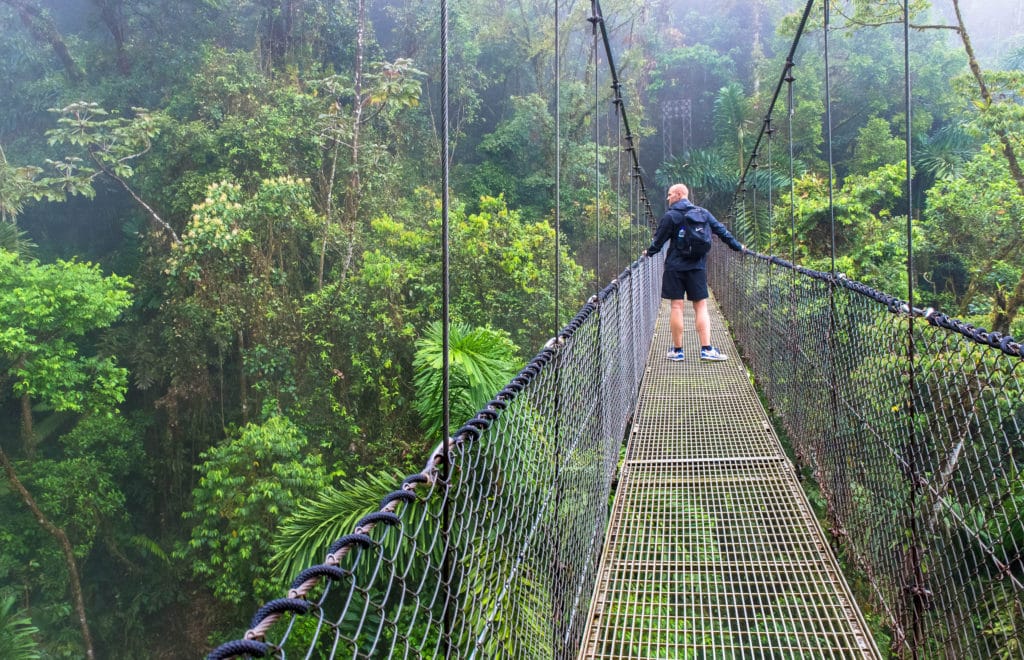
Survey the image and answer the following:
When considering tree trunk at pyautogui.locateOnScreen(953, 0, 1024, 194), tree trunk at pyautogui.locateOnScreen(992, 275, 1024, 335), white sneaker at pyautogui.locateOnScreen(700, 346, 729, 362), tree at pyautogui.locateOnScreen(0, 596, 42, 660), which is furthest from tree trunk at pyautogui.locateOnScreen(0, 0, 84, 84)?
tree trunk at pyautogui.locateOnScreen(992, 275, 1024, 335)

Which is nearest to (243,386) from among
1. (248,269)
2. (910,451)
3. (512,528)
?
(248,269)

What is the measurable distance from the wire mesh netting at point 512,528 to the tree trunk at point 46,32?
1095cm

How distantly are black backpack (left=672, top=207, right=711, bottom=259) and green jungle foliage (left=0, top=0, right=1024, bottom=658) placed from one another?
1.16 m

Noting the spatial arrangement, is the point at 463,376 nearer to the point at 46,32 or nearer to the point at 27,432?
the point at 27,432

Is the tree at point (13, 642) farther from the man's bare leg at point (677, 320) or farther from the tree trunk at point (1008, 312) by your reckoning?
the tree trunk at point (1008, 312)

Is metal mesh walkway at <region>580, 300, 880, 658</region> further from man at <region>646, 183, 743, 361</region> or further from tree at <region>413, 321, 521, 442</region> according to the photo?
tree at <region>413, 321, 521, 442</region>

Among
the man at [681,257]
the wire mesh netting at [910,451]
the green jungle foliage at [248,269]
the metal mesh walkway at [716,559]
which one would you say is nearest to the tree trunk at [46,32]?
the green jungle foliage at [248,269]

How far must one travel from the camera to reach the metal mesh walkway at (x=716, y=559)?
132cm

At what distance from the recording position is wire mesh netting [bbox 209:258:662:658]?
51 centimetres

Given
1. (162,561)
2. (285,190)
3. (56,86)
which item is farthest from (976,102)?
(56,86)

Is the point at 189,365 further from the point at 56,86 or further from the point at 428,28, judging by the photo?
the point at 428,28

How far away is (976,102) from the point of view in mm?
6758

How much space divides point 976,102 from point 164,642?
10362 mm

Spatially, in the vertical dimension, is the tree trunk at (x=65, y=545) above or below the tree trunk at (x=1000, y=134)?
below
